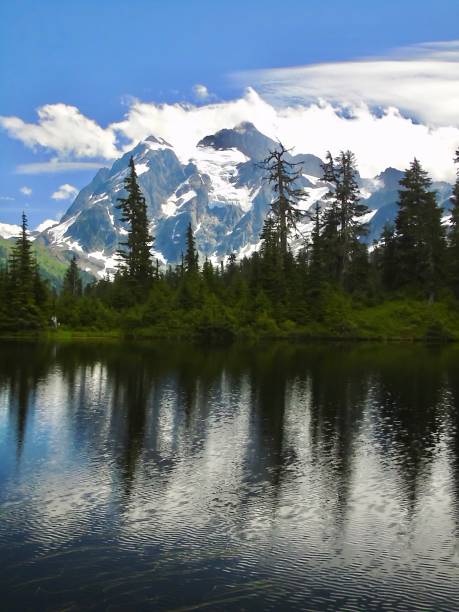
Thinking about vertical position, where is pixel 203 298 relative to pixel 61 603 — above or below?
above

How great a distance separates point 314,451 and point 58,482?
1208 cm

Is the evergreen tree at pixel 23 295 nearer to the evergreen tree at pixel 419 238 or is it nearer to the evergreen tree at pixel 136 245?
the evergreen tree at pixel 136 245

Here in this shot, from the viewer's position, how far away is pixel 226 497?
2372 cm

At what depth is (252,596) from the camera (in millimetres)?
16250

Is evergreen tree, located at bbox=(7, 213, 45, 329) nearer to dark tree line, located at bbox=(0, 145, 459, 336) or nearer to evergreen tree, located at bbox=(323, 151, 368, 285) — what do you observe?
dark tree line, located at bbox=(0, 145, 459, 336)

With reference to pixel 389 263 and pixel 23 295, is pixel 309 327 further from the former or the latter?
pixel 23 295

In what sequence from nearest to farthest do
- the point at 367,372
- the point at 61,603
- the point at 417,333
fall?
the point at 61,603 < the point at 367,372 < the point at 417,333

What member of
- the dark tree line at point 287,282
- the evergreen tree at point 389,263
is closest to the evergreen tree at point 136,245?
the dark tree line at point 287,282

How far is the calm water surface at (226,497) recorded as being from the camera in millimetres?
16719

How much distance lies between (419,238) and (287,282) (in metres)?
22.1

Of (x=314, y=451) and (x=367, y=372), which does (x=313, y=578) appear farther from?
(x=367, y=372)

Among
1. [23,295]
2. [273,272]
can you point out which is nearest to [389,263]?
[273,272]

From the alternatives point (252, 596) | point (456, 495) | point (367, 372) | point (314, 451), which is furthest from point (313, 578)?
point (367, 372)

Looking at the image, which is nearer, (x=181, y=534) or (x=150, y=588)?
(x=150, y=588)
